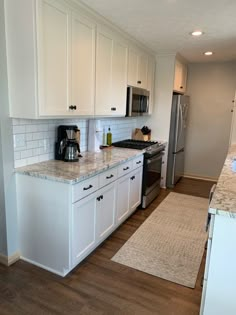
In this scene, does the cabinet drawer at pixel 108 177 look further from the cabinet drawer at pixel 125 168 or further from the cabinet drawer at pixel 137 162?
the cabinet drawer at pixel 137 162

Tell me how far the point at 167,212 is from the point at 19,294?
7.43 ft

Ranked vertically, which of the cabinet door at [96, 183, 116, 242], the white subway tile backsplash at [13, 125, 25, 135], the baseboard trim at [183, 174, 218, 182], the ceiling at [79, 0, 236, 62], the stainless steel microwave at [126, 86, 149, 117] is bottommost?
the baseboard trim at [183, 174, 218, 182]

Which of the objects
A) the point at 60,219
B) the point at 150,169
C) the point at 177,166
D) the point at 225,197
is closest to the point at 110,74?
the point at 150,169

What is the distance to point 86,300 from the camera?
6.31 ft

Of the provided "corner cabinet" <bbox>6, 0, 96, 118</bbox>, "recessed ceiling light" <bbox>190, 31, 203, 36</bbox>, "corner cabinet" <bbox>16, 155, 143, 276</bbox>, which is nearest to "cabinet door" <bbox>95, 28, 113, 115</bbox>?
"corner cabinet" <bbox>6, 0, 96, 118</bbox>

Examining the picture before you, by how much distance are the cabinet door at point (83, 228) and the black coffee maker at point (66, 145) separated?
54cm

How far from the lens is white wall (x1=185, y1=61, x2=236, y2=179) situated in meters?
5.05

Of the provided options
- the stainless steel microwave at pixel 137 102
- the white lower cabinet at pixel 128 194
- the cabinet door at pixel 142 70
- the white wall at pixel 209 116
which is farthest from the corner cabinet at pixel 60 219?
the white wall at pixel 209 116

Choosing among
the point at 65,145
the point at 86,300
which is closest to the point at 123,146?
the point at 65,145

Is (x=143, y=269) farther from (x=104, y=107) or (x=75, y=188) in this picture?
(x=104, y=107)

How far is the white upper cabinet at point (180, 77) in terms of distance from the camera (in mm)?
4500

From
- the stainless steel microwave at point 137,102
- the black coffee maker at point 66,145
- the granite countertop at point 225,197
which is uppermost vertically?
the stainless steel microwave at point 137,102

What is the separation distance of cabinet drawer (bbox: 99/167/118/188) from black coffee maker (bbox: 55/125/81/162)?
1.20 ft

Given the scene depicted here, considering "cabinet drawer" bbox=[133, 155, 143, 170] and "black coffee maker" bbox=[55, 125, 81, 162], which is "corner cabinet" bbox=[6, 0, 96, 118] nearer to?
"black coffee maker" bbox=[55, 125, 81, 162]
